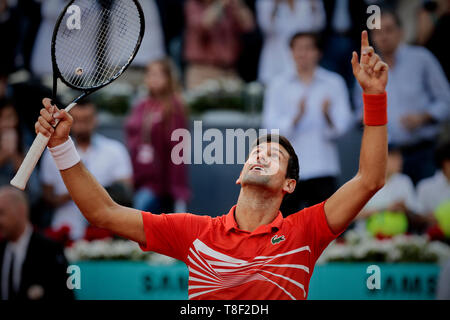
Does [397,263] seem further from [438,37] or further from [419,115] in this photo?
[438,37]

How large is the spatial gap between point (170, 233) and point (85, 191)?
0.43 meters

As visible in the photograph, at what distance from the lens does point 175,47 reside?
765 cm

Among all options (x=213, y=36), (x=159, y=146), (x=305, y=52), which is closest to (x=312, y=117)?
(x=305, y=52)

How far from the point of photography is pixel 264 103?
22.5ft

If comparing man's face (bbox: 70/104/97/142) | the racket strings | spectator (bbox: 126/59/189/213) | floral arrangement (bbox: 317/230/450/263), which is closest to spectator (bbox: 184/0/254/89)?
spectator (bbox: 126/59/189/213)

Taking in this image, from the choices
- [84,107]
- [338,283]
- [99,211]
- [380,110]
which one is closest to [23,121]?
[84,107]

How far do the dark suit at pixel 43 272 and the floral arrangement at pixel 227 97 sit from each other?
2617mm

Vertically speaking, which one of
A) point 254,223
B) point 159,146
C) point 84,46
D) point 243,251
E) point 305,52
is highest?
point 305,52

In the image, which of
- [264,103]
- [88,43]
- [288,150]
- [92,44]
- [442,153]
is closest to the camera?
[288,150]

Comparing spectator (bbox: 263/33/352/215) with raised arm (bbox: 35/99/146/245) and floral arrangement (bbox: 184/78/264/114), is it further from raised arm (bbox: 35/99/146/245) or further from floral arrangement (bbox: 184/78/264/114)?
raised arm (bbox: 35/99/146/245)

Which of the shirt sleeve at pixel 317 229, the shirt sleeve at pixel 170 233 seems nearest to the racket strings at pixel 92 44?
the shirt sleeve at pixel 170 233

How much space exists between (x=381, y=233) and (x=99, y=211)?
339 cm

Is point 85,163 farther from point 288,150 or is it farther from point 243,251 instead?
point 243,251

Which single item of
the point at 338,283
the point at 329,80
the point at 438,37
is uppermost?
the point at 438,37
